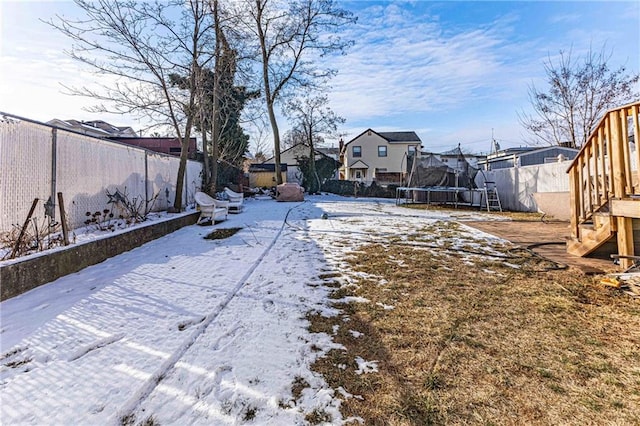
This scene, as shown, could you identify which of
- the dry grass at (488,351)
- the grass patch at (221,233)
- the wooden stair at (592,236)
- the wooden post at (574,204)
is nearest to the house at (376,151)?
the grass patch at (221,233)

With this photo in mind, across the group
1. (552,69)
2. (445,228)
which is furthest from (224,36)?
(552,69)

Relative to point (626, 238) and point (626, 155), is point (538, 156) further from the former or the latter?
point (626, 238)

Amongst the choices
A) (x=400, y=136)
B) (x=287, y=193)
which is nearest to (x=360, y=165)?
(x=400, y=136)

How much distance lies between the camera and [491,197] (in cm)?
1271

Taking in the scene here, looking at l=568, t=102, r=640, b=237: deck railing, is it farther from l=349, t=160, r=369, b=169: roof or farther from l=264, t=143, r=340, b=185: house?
l=349, t=160, r=369, b=169: roof

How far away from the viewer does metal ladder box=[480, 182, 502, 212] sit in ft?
39.2

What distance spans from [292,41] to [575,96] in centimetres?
1568

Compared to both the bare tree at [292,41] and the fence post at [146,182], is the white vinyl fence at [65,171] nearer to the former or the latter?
the fence post at [146,182]

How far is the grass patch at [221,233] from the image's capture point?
6.14 m

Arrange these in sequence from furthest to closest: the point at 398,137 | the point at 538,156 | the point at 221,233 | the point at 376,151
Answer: the point at 398,137 < the point at 376,151 < the point at 538,156 < the point at 221,233

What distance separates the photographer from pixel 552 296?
2916 mm

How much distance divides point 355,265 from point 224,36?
350 inches

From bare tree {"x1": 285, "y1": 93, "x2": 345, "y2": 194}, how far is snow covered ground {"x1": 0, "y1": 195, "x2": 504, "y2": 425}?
20.1m

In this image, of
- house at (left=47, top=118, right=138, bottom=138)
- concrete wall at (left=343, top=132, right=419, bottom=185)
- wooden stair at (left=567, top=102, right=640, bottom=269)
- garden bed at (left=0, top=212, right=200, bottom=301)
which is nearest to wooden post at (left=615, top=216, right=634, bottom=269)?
wooden stair at (left=567, top=102, right=640, bottom=269)
